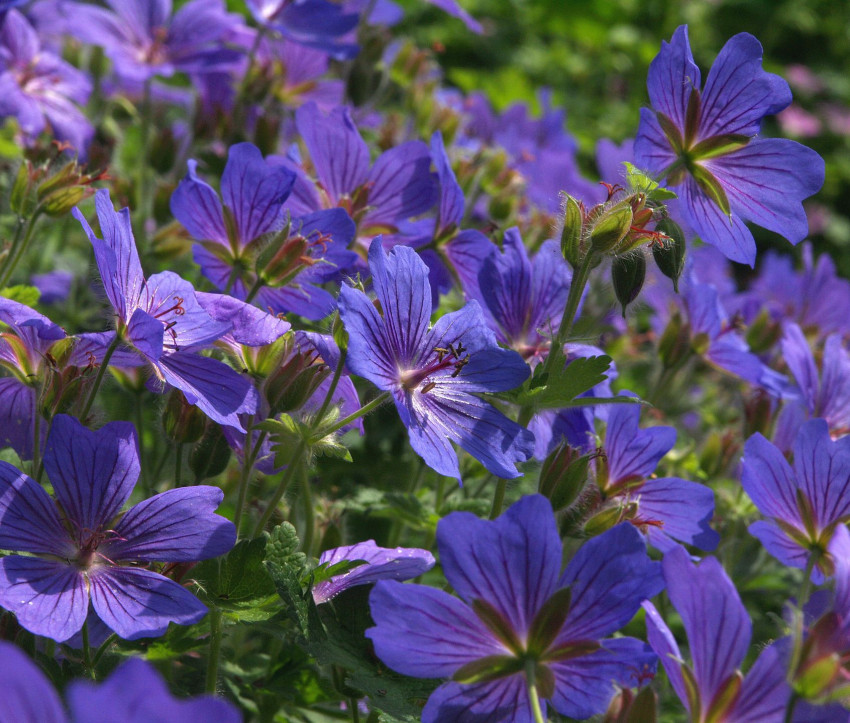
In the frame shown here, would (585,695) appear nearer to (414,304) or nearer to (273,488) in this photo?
(414,304)

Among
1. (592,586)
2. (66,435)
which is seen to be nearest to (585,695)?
(592,586)

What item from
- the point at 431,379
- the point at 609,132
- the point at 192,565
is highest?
the point at 431,379

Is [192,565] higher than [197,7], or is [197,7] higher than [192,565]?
[197,7]

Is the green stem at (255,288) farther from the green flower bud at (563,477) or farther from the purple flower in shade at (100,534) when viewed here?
the green flower bud at (563,477)

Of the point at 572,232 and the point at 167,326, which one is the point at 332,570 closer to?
the point at 167,326

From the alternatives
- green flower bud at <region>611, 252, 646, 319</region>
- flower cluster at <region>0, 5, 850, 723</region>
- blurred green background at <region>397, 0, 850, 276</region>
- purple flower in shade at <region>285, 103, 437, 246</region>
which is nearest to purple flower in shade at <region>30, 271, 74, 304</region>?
flower cluster at <region>0, 5, 850, 723</region>

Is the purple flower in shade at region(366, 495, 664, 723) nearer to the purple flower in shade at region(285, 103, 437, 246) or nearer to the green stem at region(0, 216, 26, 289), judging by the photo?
the purple flower in shade at region(285, 103, 437, 246)
